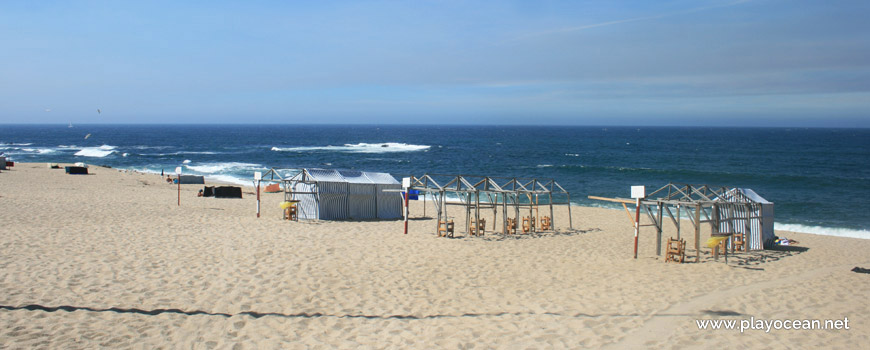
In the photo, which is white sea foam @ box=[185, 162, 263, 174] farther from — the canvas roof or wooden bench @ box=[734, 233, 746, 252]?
wooden bench @ box=[734, 233, 746, 252]

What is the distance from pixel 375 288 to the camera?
1059 cm

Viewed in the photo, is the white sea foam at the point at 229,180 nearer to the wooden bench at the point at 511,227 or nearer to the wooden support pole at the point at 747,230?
the wooden bench at the point at 511,227

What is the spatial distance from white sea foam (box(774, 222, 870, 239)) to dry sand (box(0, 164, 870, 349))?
18.4 feet

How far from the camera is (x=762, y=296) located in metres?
11.0

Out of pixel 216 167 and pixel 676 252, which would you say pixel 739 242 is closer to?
pixel 676 252

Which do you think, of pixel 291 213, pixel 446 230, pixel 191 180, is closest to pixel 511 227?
pixel 446 230

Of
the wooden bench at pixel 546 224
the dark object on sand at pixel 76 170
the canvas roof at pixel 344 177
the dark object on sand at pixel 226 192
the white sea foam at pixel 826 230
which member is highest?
the canvas roof at pixel 344 177

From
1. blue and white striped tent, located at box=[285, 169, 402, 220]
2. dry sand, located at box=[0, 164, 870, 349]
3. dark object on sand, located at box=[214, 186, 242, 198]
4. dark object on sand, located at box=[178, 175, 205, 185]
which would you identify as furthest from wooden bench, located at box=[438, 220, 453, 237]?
dark object on sand, located at box=[178, 175, 205, 185]

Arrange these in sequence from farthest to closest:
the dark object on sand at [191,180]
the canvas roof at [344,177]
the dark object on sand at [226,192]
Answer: the dark object on sand at [191,180] < the dark object on sand at [226,192] < the canvas roof at [344,177]

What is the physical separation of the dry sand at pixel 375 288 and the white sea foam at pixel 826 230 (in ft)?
18.4

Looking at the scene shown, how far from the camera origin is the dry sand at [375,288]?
8078 millimetres

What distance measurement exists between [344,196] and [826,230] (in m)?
21.3

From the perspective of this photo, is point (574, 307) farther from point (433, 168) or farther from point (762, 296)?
point (433, 168)

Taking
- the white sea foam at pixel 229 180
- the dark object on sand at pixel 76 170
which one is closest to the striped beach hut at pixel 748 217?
the white sea foam at pixel 229 180
